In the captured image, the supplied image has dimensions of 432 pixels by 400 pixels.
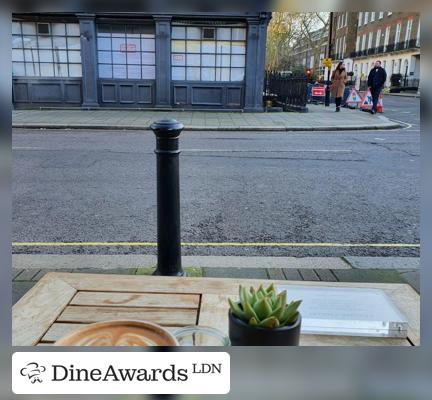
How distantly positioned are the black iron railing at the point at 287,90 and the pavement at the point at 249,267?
41.7ft

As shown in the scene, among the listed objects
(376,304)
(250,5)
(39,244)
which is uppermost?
(250,5)

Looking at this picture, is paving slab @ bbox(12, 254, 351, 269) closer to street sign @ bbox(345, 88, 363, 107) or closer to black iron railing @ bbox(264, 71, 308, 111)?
black iron railing @ bbox(264, 71, 308, 111)

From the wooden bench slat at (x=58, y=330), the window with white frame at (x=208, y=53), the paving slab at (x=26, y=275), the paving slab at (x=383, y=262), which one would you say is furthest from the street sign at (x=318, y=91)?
the wooden bench slat at (x=58, y=330)

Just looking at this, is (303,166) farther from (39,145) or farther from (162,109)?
(162,109)

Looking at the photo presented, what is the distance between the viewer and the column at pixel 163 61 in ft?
45.5

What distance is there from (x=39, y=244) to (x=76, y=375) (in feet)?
10.4

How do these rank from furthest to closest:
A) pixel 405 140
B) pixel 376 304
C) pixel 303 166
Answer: pixel 405 140
pixel 303 166
pixel 376 304

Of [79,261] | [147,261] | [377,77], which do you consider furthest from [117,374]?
[377,77]

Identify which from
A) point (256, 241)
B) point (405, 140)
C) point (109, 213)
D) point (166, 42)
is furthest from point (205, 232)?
point (166, 42)

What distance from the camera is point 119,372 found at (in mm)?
963

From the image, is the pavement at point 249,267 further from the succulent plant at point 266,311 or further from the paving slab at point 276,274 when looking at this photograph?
the succulent plant at point 266,311

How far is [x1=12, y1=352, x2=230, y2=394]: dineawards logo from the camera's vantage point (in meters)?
0.96

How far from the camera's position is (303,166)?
23.7 ft

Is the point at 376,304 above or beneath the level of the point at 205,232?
Answer: above
